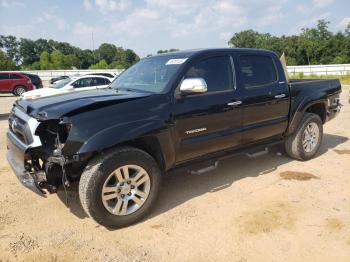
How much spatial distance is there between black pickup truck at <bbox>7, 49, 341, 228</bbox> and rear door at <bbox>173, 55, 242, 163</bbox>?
0.01 meters

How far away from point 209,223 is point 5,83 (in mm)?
21516

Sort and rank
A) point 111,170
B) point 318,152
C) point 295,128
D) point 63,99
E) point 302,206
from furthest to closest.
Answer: point 318,152 < point 295,128 < point 302,206 < point 63,99 < point 111,170

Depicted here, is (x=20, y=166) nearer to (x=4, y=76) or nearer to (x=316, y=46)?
(x=4, y=76)

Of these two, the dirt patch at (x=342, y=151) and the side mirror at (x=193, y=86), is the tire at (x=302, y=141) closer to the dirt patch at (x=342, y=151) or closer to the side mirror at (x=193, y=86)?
the dirt patch at (x=342, y=151)

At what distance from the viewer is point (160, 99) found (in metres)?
3.96

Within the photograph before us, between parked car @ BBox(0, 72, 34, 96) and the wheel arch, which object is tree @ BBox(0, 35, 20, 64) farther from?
the wheel arch

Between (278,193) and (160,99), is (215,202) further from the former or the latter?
(160,99)

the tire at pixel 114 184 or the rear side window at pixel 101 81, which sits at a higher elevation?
the rear side window at pixel 101 81

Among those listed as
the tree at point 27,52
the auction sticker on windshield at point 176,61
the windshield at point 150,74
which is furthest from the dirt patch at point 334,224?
the tree at point 27,52

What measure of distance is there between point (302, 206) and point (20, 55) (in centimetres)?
11683

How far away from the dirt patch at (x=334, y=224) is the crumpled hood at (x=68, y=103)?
2.44 meters

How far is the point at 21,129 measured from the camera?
3838mm

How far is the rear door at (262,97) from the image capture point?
16.0 ft

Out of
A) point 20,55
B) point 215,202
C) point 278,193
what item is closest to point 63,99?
point 215,202
